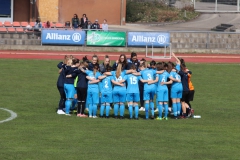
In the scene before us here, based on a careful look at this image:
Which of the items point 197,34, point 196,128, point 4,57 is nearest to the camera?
point 196,128

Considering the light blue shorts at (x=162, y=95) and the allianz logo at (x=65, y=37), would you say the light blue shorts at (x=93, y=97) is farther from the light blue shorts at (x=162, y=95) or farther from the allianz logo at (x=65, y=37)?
the allianz logo at (x=65, y=37)

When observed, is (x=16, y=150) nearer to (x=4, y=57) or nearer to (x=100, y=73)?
(x=100, y=73)

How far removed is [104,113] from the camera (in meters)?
20.0

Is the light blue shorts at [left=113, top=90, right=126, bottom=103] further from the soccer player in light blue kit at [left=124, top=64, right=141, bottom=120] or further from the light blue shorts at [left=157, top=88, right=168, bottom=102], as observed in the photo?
the light blue shorts at [left=157, top=88, right=168, bottom=102]

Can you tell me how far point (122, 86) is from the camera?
60.7 feet

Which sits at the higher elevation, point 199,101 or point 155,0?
point 155,0

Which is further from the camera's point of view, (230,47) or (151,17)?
(151,17)

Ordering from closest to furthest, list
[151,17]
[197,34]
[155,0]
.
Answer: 1. [197,34]
2. [151,17]
3. [155,0]

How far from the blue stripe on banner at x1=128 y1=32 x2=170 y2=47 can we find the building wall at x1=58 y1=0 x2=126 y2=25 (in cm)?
1552

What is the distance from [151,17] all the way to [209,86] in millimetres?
34488

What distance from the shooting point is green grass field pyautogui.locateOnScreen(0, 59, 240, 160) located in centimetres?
1427

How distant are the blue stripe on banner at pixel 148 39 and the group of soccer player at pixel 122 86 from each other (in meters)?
22.6

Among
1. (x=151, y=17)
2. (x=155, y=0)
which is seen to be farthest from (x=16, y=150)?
(x=155, y=0)

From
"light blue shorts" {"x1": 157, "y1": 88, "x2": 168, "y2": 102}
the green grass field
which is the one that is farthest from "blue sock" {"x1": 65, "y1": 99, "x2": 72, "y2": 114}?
"light blue shorts" {"x1": 157, "y1": 88, "x2": 168, "y2": 102}
